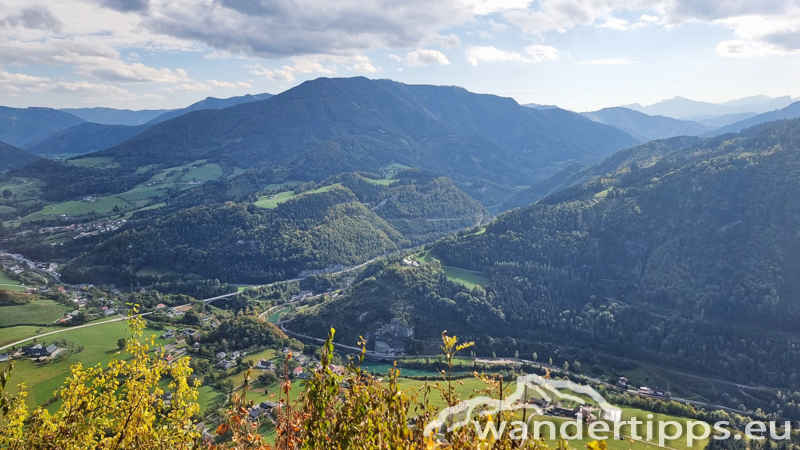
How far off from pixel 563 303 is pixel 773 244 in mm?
36873

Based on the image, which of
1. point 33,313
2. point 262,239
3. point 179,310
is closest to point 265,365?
point 179,310

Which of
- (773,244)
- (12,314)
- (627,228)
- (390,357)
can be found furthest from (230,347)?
(773,244)

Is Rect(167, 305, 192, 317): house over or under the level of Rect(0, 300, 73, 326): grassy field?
under

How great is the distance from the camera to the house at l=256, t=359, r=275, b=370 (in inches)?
2359

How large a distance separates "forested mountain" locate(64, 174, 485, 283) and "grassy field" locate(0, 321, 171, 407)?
3894 cm

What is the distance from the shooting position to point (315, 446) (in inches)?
288

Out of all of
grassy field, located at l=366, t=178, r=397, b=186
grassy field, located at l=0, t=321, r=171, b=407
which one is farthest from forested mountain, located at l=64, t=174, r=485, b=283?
grassy field, located at l=0, t=321, r=171, b=407

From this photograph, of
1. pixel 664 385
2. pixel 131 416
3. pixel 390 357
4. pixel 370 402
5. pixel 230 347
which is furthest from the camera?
pixel 390 357

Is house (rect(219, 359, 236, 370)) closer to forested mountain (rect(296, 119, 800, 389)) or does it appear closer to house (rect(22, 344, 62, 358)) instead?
forested mountain (rect(296, 119, 800, 389))

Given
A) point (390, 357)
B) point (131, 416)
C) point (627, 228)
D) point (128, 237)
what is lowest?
point (390, 357)

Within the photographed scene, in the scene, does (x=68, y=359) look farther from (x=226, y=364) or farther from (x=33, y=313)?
(x=33, y=313)

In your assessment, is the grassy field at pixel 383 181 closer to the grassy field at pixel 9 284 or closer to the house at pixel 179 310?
the house at pixel 179 310

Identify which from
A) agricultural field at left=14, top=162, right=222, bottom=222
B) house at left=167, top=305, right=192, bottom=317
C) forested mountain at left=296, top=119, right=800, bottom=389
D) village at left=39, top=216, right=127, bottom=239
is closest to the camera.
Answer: forested mountain at left=296, top=119, right=800, bottom=389

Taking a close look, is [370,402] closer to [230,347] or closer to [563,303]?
[230,347]
